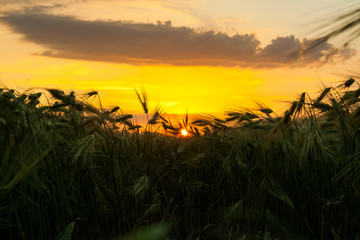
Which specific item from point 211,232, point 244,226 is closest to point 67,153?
point 211,232

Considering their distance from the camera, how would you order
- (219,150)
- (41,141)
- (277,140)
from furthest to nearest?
(219,150) → (277,140) → (41,141)

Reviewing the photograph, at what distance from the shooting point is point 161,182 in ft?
12.2

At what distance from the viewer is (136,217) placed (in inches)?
116

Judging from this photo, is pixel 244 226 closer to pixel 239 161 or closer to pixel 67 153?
pixel 239 161

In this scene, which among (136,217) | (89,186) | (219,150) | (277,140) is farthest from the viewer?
(219,150)

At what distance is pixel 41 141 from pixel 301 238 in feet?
6.89

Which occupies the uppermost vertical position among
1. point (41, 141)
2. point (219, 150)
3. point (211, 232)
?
point (41, 141)

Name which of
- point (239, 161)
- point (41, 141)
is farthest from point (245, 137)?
point (41, 141)

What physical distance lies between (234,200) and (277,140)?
0.80 m

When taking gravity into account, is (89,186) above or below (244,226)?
above

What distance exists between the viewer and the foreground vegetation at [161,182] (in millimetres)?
2303

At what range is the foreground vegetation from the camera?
2.30 m

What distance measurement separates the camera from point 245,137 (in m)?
3.83

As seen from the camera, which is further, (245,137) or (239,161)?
(245,137)
